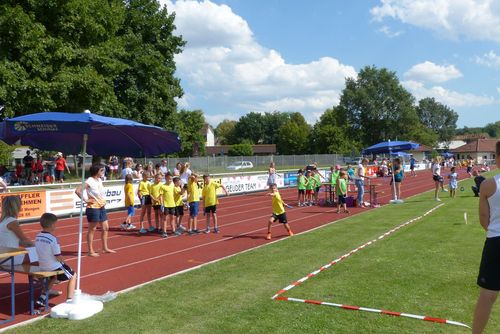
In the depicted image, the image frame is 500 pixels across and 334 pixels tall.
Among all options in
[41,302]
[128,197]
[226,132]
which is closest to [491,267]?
[41,302]

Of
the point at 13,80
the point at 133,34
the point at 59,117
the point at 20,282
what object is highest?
the point at 133,34

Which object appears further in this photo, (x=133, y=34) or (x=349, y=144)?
(x=349, y=144)

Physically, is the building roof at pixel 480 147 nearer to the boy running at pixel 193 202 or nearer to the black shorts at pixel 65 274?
the boy running at pixel 193 202

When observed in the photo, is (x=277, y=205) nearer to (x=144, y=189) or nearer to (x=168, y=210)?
(x=168, y=210)

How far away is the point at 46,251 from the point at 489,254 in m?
5.44

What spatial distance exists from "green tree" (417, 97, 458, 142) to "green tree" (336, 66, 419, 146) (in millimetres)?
51700

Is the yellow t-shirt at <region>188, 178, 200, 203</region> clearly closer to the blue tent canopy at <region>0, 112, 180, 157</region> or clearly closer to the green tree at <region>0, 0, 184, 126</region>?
the blue tent canopy at <region>0, 112, 180, 157</region>

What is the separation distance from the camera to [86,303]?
6109 mm

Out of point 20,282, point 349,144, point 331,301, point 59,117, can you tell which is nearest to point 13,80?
point 20,282

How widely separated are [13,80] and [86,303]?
657 inches

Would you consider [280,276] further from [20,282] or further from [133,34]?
[133,34]

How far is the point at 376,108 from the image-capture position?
7988 centimetres

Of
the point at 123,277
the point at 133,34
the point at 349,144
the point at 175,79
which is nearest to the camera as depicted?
the point at 123,277

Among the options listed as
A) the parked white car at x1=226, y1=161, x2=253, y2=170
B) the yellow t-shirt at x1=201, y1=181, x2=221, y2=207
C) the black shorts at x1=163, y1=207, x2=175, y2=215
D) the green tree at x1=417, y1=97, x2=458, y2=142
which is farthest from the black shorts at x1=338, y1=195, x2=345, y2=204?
the green tree at x1=417, y1=97, x2=458, y2=142
